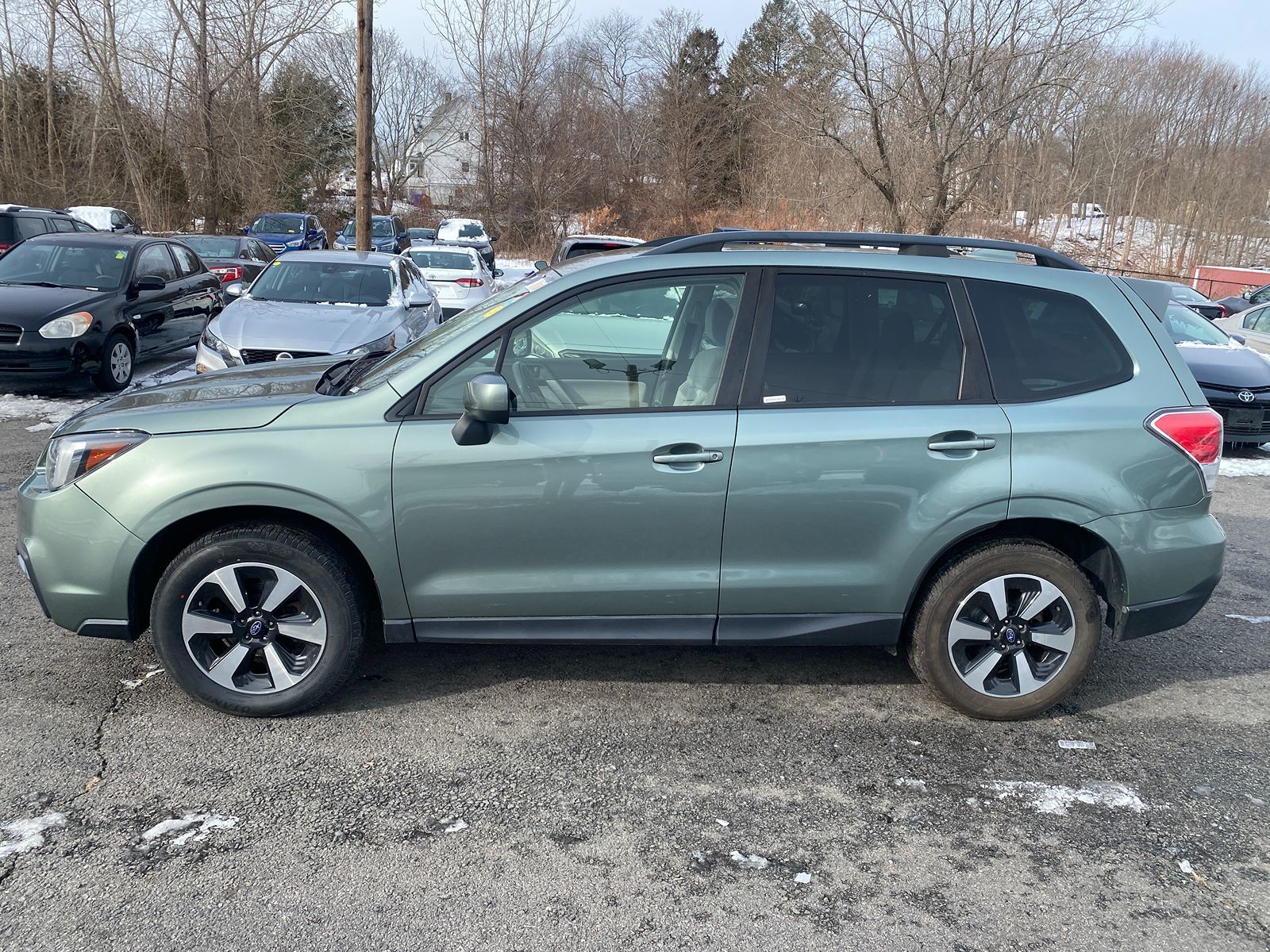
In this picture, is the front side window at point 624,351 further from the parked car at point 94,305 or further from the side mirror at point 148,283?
the side mirror at point 148,283

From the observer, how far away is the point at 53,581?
3.71 m

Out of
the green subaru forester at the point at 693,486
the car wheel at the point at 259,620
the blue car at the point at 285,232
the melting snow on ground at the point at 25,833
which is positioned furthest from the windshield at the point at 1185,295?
the blue car at the point at 285,232

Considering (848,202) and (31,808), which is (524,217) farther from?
(31,808)

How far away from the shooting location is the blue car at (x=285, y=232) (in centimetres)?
3019

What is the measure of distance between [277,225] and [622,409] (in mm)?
30294

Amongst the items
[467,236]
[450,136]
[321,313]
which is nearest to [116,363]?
[321,313]

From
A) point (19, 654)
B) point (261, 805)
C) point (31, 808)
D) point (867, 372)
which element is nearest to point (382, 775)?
point (261, 805)

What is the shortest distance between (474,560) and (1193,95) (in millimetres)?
47107

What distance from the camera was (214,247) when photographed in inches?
765

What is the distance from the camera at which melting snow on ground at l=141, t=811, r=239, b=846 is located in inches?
121

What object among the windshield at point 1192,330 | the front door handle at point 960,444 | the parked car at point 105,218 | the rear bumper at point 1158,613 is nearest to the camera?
the front door handle at point 960,444

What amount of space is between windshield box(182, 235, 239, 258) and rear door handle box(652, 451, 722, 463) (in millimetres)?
17975

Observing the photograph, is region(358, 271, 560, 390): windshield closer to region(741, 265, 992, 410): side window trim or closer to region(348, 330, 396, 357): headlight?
region(741, 265, 992, 410): side window trim

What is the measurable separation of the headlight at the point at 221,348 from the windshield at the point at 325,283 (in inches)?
42.3
